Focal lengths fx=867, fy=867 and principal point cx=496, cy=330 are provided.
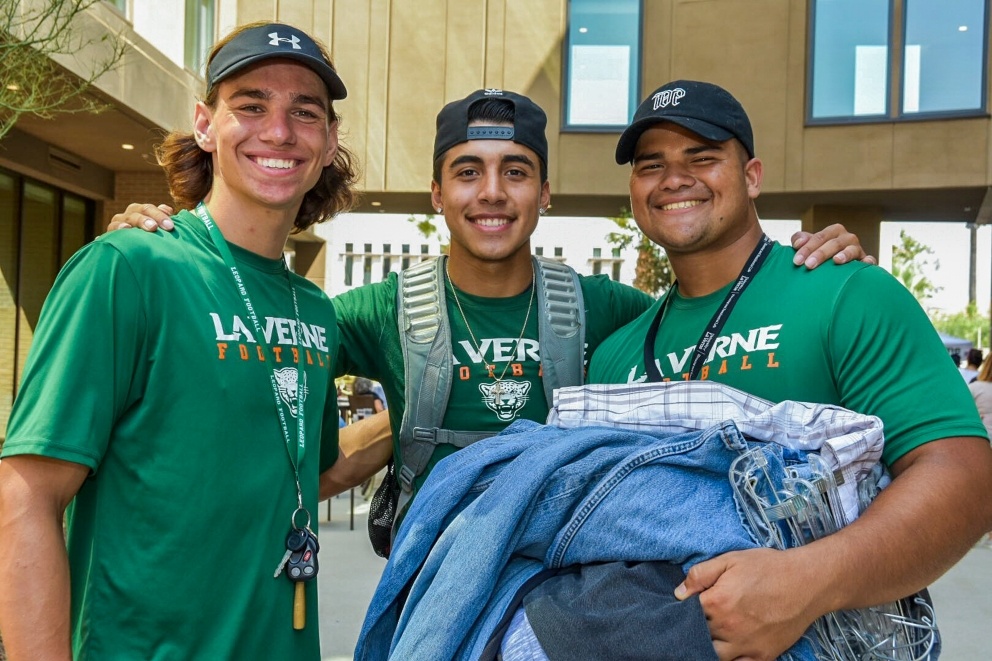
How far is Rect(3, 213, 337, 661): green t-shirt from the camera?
6.23ft

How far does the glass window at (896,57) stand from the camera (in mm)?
14797

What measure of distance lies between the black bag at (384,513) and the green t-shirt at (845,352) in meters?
1.22

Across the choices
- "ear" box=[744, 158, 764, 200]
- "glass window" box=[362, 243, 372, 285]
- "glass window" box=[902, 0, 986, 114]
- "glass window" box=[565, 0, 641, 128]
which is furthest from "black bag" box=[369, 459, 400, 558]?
"glass window" box=[362, 243, 372, 285]

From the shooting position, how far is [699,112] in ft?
8.08

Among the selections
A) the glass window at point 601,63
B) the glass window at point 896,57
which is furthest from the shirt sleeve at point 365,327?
the glass window at point 896,57

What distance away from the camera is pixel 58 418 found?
72.9 inches

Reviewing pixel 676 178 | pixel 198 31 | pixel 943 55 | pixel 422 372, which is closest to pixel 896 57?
pixel 943 55

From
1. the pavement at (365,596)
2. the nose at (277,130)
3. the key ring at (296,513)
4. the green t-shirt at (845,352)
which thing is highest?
the nose at (277,130)

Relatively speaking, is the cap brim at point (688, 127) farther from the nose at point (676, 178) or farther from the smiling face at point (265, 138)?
the smiling face at point (265, 138)

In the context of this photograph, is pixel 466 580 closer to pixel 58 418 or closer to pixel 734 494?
pixel 734 494

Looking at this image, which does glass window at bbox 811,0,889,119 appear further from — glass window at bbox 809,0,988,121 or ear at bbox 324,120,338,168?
ear at bbox 324,120,338,168

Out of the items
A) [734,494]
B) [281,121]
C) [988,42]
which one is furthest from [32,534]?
[988,42]

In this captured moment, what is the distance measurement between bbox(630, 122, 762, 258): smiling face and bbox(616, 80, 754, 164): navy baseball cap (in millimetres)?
59

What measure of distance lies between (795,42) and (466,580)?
51.4ft
